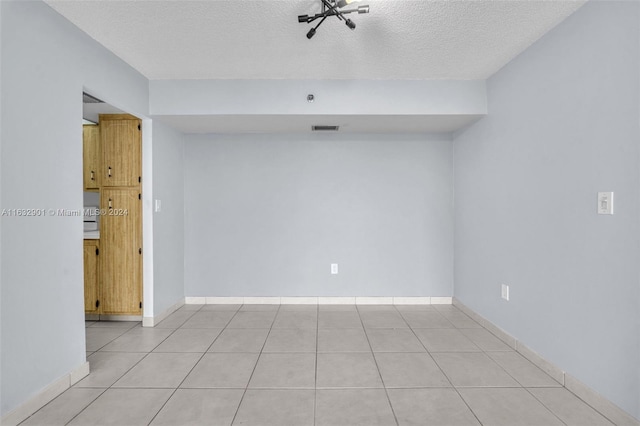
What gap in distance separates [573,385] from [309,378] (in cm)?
179

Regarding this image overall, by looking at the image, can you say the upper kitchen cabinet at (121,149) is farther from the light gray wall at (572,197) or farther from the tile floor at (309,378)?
the light gray wall at (572,197)

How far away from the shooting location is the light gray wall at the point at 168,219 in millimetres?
3561

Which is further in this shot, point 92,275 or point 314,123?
point 314,123

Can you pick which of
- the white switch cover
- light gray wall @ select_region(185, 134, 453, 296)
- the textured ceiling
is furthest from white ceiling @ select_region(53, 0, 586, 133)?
the white switch cover

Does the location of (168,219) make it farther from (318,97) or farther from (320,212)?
(318,97)

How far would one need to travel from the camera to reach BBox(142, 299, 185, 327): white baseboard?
3.48 metres

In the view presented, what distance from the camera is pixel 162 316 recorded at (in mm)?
3682

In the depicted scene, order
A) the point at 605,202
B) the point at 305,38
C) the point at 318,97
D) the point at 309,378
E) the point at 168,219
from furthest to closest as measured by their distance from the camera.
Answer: the point at 168,219, the point at 318,97, the point at 305,38, the point at 309,378, the point at 605,202

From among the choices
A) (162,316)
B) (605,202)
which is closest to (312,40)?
(605,202)

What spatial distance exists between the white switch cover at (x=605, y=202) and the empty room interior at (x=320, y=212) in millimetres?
14

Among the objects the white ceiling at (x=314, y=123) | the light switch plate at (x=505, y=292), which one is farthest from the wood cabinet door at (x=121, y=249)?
the light switch plate at (x=505, y=292)

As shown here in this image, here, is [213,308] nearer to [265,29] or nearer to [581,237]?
[265,29]

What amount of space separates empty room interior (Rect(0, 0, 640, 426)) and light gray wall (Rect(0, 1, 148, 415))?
0.01m

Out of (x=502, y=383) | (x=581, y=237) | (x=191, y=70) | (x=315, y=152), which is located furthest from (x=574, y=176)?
(x=191, y=70)
